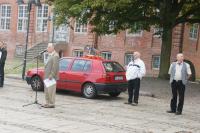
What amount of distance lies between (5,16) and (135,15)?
969 inches

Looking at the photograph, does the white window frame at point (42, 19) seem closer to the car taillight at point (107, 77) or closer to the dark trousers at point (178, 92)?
the car taillight at point (107, 77)

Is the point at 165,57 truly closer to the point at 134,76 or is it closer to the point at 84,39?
the point at 134,76

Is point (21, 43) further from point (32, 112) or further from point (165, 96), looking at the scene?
point (32, 112)

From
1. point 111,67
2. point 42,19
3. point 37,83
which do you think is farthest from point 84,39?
point 111,67

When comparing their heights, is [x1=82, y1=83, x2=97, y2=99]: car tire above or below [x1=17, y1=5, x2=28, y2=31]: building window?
below

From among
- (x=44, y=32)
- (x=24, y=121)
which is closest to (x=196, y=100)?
(x=24, y=121)

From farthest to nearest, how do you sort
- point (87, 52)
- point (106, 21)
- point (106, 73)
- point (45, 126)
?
point (87, 52)
point (106, 21)
point (106, 73)
point (45, 126)

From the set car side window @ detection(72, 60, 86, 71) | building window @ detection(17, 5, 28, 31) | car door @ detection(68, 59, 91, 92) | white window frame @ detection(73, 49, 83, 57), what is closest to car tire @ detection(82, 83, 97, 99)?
car door @ detection(68, 59, 91, 92)

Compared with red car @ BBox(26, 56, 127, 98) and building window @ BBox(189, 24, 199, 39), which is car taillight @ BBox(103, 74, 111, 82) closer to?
red car @ BBox(26, 56, 127, 98)

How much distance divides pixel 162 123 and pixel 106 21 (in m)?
14.9

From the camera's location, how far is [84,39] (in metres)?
45.1

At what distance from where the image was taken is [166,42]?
30.5 meters

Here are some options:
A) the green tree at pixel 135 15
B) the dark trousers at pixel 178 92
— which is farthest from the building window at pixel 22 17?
the dark trousers at pixel 178 92

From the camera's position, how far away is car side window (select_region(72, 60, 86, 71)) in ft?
68.4
